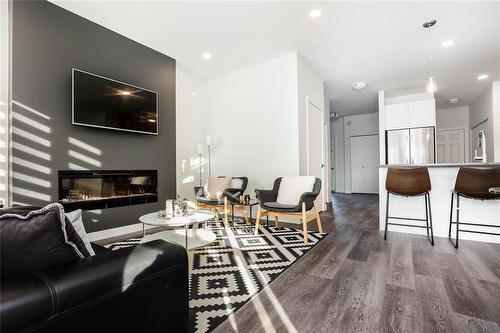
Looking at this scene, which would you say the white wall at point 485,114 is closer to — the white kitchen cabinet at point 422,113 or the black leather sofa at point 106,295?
the white kitchen cabinet at point 422,113

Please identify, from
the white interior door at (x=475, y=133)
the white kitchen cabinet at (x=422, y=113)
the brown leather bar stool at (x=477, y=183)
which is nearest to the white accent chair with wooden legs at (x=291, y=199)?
the brown leather bar stool at (x=477, y=183)

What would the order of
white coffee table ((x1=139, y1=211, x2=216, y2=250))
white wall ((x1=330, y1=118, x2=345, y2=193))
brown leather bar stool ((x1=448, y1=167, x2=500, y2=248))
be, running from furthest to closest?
white wall ((x1=330, y1=118, x2=345, y2=193)) < brown leather bar stool ((x1=448, y1=167, x2=500, y2=248)) < white coffee table ((x1=139, y1=211, x2=216, y2=250))

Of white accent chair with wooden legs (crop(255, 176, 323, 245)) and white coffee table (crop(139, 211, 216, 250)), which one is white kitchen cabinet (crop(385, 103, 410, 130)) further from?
white coffee table (crop(139, 211, 216, 250))

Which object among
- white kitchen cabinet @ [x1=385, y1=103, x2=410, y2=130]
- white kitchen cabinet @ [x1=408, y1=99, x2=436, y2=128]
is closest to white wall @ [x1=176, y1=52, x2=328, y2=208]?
white kitchen cabinet @ [x1=385, y1=103, x2=410, y2=130]

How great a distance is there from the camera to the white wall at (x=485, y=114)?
533 cm

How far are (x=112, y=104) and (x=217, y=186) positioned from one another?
1.99 m

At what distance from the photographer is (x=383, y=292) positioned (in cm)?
174

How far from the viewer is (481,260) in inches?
90.2

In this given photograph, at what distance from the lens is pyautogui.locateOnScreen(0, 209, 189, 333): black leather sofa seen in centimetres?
63

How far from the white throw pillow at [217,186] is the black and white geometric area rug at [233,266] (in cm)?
70

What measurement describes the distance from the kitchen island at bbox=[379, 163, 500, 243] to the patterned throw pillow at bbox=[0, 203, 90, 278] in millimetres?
3587

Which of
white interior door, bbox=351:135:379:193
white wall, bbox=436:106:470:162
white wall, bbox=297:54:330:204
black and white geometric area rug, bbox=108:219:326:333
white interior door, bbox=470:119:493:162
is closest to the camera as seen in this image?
black and white geometric area rug, bbox=108:219:326:333

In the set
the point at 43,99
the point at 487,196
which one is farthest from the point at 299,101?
the point at 43,99

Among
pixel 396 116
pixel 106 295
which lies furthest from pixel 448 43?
pixel 106 295
